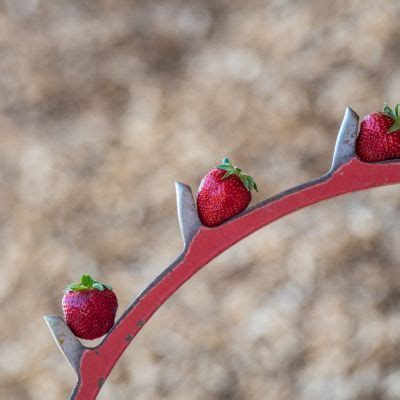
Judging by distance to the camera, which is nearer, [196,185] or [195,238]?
[195,238]

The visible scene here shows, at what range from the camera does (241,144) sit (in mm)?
2047

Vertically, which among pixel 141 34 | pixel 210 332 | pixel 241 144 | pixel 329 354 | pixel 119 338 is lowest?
pixel 119 338

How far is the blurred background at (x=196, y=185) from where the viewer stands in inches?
77.6

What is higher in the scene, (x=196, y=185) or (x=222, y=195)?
(x=196, y=185)

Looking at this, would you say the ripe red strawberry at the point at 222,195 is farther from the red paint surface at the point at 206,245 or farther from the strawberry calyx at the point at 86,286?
the strawberry calyx at the point at 86,286

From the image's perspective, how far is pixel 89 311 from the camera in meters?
0.75

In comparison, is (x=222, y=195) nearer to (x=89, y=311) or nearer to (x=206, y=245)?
(x=206, y=245)

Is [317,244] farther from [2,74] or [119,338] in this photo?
[119,338]

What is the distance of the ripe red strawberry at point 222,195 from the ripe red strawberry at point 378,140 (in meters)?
0.11

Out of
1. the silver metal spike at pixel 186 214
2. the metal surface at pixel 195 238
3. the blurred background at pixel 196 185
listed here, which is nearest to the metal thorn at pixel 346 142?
the metal surface at pixel 195 238

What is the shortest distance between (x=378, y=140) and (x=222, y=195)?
152 millimetres

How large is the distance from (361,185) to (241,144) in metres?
1.31

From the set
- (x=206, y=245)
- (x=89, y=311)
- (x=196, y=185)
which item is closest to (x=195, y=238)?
(x=206, y=245)

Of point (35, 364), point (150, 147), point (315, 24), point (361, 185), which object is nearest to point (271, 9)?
point (315, 24)
